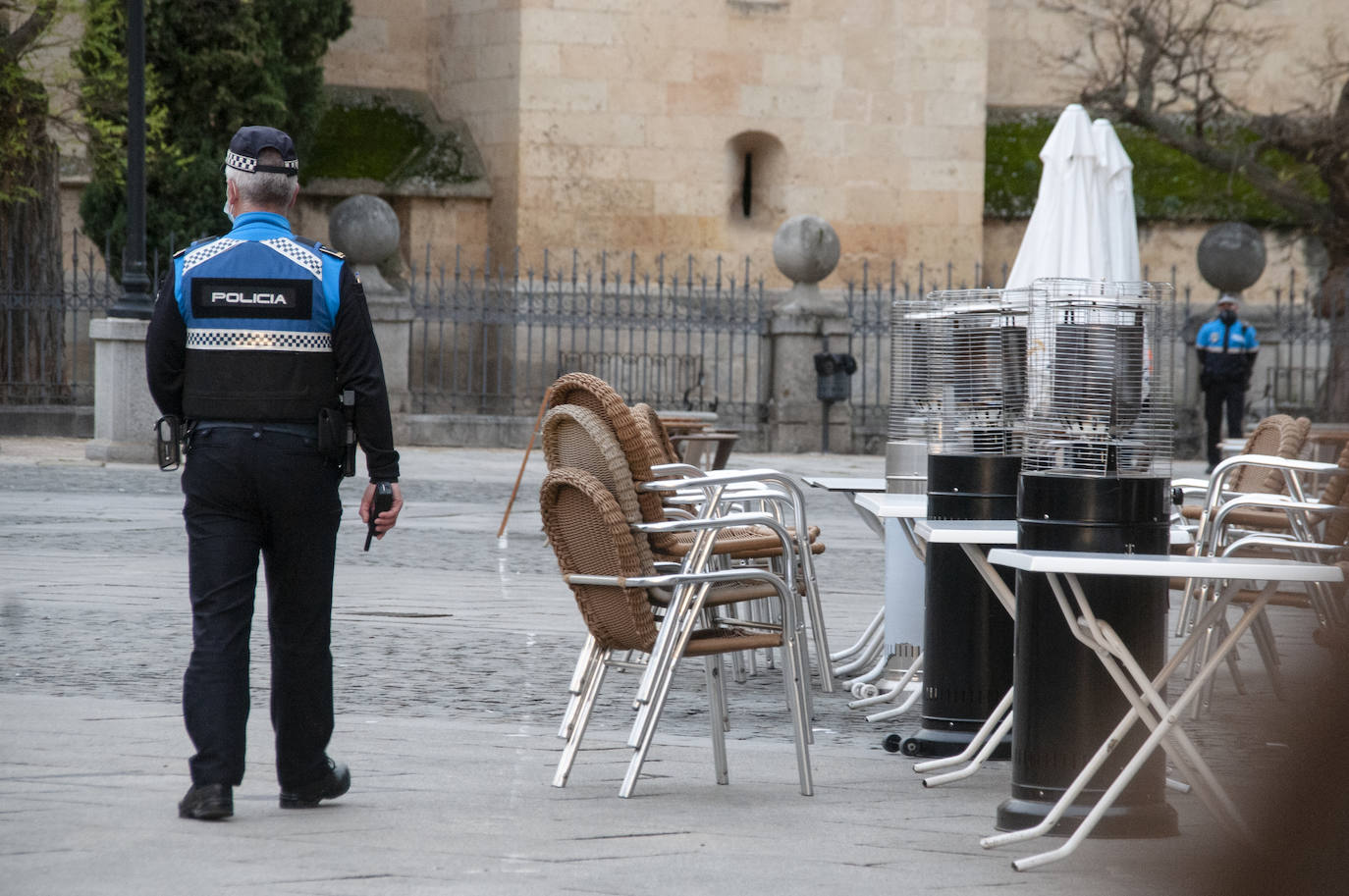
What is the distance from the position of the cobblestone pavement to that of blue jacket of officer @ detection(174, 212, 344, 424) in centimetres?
102

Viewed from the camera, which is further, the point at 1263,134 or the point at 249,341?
the point at 1263,134

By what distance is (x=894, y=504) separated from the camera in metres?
5.98

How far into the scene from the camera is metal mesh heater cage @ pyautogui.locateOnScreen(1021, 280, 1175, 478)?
457 cm

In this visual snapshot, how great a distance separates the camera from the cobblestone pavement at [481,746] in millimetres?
3863

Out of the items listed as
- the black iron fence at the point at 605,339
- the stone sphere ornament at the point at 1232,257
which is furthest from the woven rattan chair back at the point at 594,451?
the stone sphere ornament at the point at 1232,257

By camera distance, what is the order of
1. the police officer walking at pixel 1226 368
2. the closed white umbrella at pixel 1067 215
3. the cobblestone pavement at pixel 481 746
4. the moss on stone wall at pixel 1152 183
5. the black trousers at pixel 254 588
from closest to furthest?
the cobblestone pavement at pixel 481 746
the black trousers at pixel 254 588
the closed white umbrella at pixel 1067 215
the police officer walking at pixel 1226 368
the moss on stone wall at pixel 1152 183

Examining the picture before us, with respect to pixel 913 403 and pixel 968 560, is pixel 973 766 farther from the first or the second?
pixel 913 403

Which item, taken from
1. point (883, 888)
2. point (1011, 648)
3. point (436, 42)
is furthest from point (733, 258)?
point (883, 888)

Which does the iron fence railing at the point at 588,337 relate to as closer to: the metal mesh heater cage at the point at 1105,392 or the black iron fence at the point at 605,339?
the black iron fence at the point at 605,339

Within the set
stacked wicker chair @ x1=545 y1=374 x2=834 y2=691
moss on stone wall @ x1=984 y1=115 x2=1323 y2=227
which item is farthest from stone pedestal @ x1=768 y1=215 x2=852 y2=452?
stacked wicker chair @ x1=545 y1=374 x2=834 y2=691

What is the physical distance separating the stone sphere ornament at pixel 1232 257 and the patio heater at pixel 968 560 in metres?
17.0

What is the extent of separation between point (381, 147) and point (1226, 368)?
11617mm

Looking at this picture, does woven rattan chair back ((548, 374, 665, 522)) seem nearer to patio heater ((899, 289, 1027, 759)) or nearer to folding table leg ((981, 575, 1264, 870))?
patio heater ((899, 289, 1027, 759))

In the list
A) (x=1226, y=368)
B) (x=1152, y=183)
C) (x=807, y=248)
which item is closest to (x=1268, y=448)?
(x=1226, y=368)
